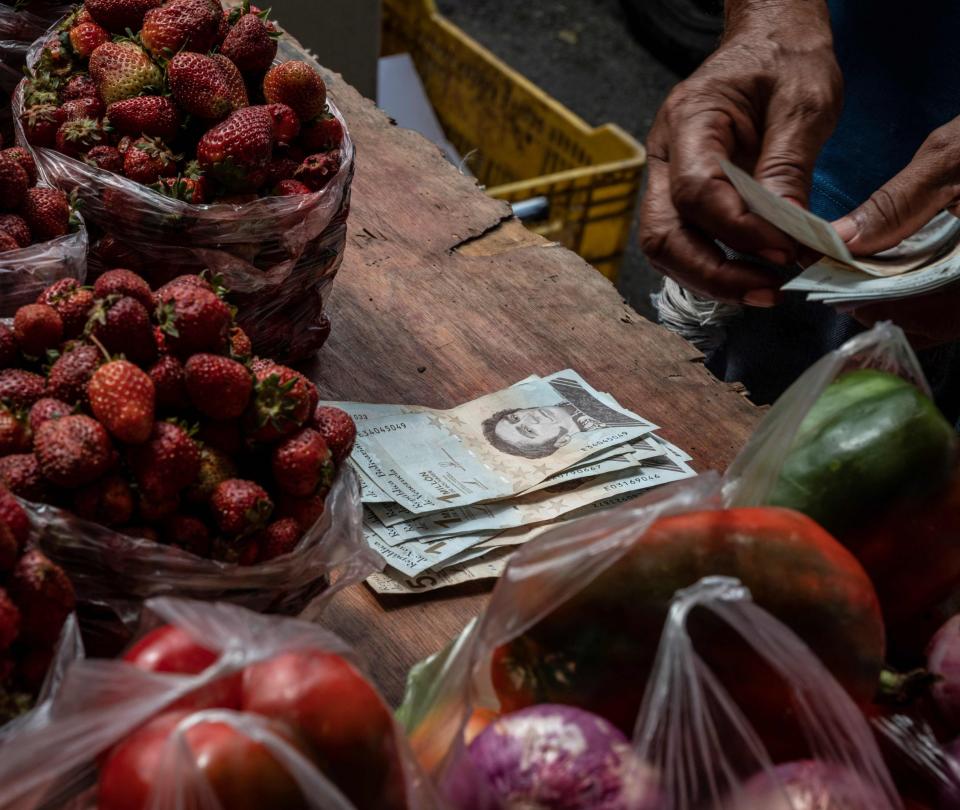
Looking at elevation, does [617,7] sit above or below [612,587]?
below

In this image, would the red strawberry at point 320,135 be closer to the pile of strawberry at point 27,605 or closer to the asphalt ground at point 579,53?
the pile of strawberry at point 27,605

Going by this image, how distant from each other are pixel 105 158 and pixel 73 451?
0.45 metres

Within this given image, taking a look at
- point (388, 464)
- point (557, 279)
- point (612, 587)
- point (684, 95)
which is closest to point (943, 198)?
point (684, 95)

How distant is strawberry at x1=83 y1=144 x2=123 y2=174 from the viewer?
1096 millimetres

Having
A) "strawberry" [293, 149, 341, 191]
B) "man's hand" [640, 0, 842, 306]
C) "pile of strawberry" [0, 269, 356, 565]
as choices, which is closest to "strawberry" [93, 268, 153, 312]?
"pile of strawberry" [0, 269, 356, 565]

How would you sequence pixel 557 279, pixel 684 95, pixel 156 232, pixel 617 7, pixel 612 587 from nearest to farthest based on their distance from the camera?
pixel 612 587 → pixel 156 232 → pixel 684 95 → pixel 557 279 → pixel 617 7

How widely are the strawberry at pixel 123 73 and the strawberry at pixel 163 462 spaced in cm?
49

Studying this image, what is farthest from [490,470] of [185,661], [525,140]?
[525,140]

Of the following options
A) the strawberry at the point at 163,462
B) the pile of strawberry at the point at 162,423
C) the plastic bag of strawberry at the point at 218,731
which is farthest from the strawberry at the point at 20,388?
the plastic bag of strawberry at the point at 218,731

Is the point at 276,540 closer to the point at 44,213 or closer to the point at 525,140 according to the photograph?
the point at 44,213

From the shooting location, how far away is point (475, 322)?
4.70 feet

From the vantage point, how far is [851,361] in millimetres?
765

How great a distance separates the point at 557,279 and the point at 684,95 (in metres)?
0.31

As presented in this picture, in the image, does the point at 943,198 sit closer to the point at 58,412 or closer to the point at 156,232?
the point at 156,232
